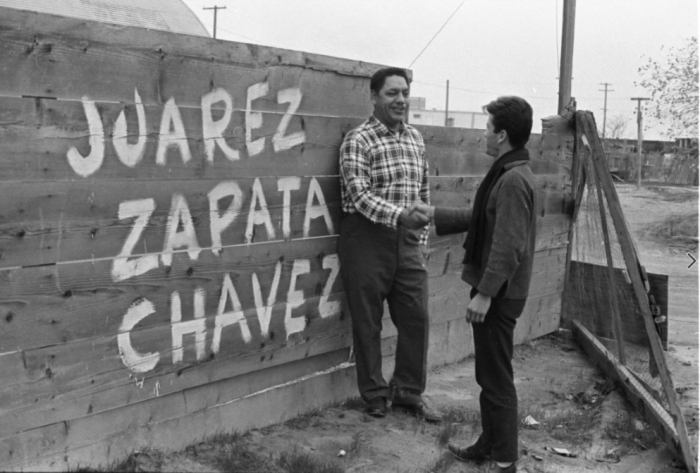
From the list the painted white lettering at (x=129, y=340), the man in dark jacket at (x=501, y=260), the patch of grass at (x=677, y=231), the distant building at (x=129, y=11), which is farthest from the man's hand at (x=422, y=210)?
A: the distant building at (x=129, y=11)

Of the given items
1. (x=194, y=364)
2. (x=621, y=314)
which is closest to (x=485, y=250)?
(x=194, y=364)

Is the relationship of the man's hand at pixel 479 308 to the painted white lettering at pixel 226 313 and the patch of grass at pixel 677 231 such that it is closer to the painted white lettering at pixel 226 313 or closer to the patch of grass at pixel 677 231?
the painted white lettering at pixel 226 313

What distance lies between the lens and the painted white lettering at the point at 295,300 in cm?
483

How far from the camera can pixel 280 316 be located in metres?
4.77

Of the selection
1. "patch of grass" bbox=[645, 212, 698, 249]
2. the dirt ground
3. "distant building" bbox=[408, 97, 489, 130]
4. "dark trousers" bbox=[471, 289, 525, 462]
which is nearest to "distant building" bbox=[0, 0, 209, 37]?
"patch of grass" bbox=[645, 212, 698, 249]

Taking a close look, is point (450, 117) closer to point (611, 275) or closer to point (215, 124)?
point (611, 275)

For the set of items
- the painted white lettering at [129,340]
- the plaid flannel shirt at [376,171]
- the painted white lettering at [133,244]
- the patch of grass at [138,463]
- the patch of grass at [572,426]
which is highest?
the plaid flannel shirt at [376,171]

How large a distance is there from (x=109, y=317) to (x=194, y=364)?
632 mm

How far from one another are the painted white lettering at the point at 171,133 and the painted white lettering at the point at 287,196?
0.75 metres

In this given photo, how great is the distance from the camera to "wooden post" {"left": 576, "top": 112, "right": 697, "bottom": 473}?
4.49m

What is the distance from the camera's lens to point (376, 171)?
16.3ft

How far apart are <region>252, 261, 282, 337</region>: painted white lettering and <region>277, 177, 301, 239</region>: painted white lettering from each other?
0.21 meters

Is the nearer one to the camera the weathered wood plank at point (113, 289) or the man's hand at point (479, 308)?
the weathered wood plank at point (113, 289)

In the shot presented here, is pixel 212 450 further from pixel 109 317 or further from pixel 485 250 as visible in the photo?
pixel 485 250
